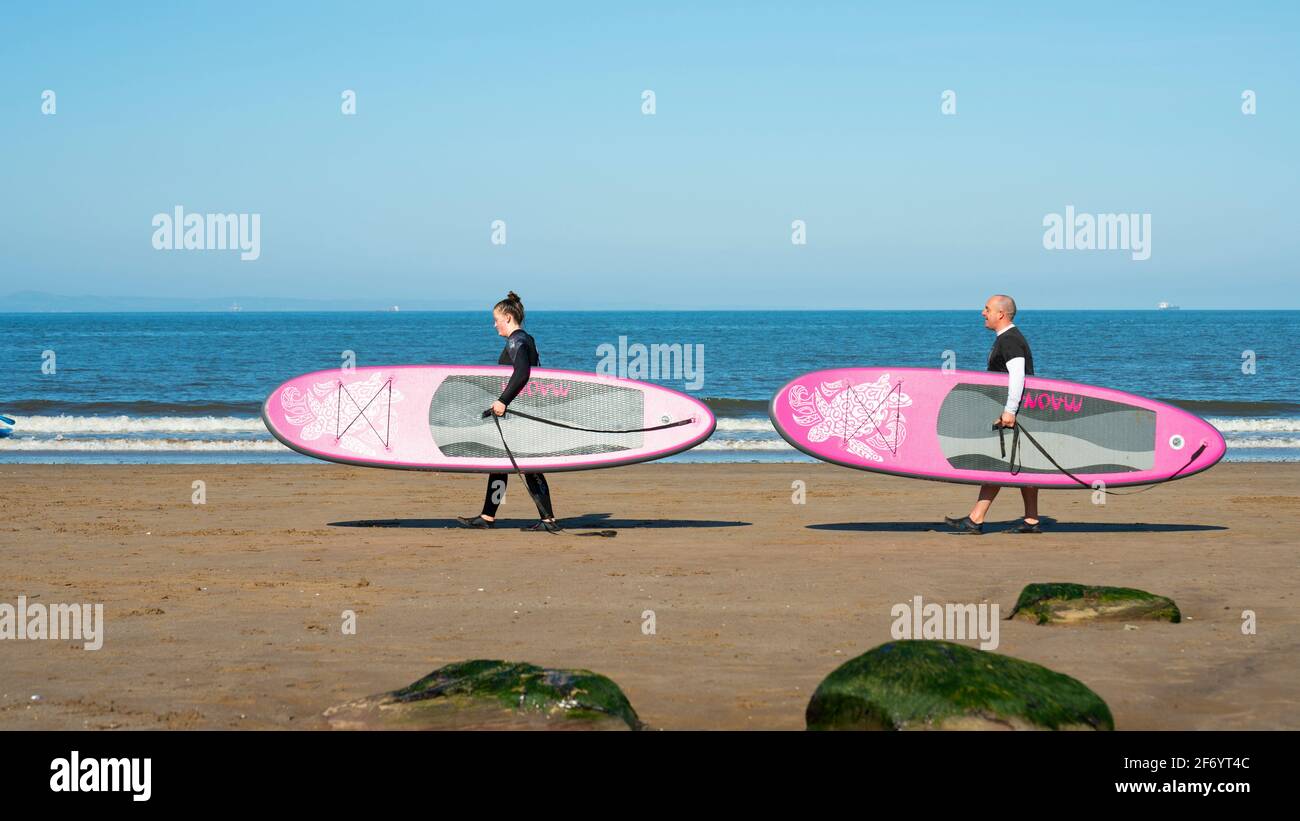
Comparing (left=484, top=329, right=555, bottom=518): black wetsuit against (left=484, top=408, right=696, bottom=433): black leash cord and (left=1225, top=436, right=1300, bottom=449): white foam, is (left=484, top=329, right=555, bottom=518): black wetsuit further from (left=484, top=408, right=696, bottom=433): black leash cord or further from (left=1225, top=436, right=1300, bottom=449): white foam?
(left=1225, top=436, right=1300, bottom=449): white foam

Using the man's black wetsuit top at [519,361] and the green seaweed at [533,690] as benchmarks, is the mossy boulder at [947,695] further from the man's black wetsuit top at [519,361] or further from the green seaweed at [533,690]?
the man's black wetsuit top at [519,361]

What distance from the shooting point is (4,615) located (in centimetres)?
679

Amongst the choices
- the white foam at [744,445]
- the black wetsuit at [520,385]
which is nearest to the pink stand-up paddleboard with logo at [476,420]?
the black wetsuit at [520,385]

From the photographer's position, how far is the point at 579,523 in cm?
1080

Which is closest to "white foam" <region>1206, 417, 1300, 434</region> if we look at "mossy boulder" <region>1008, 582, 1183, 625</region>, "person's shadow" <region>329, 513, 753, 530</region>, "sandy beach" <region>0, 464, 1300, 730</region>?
"sandy beach" <region>0, 464, 1300, 730</region>

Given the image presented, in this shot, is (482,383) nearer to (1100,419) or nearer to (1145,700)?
(1100,419)

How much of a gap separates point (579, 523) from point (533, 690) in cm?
631

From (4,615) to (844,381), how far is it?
6.87 metres

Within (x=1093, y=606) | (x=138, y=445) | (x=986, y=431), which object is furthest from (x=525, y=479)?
(x=138, y=445)

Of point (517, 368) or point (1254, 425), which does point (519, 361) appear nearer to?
point (517, 368)

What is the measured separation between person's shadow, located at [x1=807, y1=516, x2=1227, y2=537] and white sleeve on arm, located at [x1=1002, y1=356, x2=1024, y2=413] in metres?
1.10

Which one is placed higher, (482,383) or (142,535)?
(482,383)
